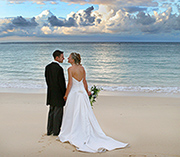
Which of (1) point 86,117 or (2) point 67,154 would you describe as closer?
(2) point 67,154

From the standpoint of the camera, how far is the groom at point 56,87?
461cm

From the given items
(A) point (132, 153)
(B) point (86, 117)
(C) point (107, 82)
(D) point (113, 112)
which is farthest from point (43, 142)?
(C) point (107, 82)

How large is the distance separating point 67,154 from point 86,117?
78 centimetres

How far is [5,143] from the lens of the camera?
15.4 ft

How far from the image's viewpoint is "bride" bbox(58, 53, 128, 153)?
4.42 m

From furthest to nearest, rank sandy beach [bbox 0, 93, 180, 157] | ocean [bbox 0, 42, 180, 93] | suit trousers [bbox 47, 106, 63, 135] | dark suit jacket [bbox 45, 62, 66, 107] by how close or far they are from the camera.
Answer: ocean [bbox 0, 42, 180, 93] < suit trousers [bbox 47, 106, 63, 135] < dark suit jacket [bbox 45, 62, 66, 107] < sandy beach [bbox 0, 93, 180, 157]

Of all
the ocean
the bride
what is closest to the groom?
the bride

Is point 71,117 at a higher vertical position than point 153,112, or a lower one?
higher

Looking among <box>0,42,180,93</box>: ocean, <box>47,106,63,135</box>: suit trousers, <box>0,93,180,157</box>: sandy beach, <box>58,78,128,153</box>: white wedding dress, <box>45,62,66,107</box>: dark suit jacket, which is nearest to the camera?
<box>0,93,180,157</box>: sandy beach

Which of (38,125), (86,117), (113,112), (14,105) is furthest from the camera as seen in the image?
(14,105)

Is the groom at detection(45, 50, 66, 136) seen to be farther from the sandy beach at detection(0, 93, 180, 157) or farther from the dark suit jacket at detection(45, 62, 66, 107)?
the sandy beach at detection(0, 93, 180, 157)

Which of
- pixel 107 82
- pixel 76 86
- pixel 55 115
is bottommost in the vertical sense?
pixel 107 82

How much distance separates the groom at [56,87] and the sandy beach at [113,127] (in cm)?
45

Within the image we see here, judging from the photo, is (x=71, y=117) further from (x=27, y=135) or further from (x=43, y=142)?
(x=27, y=135)
